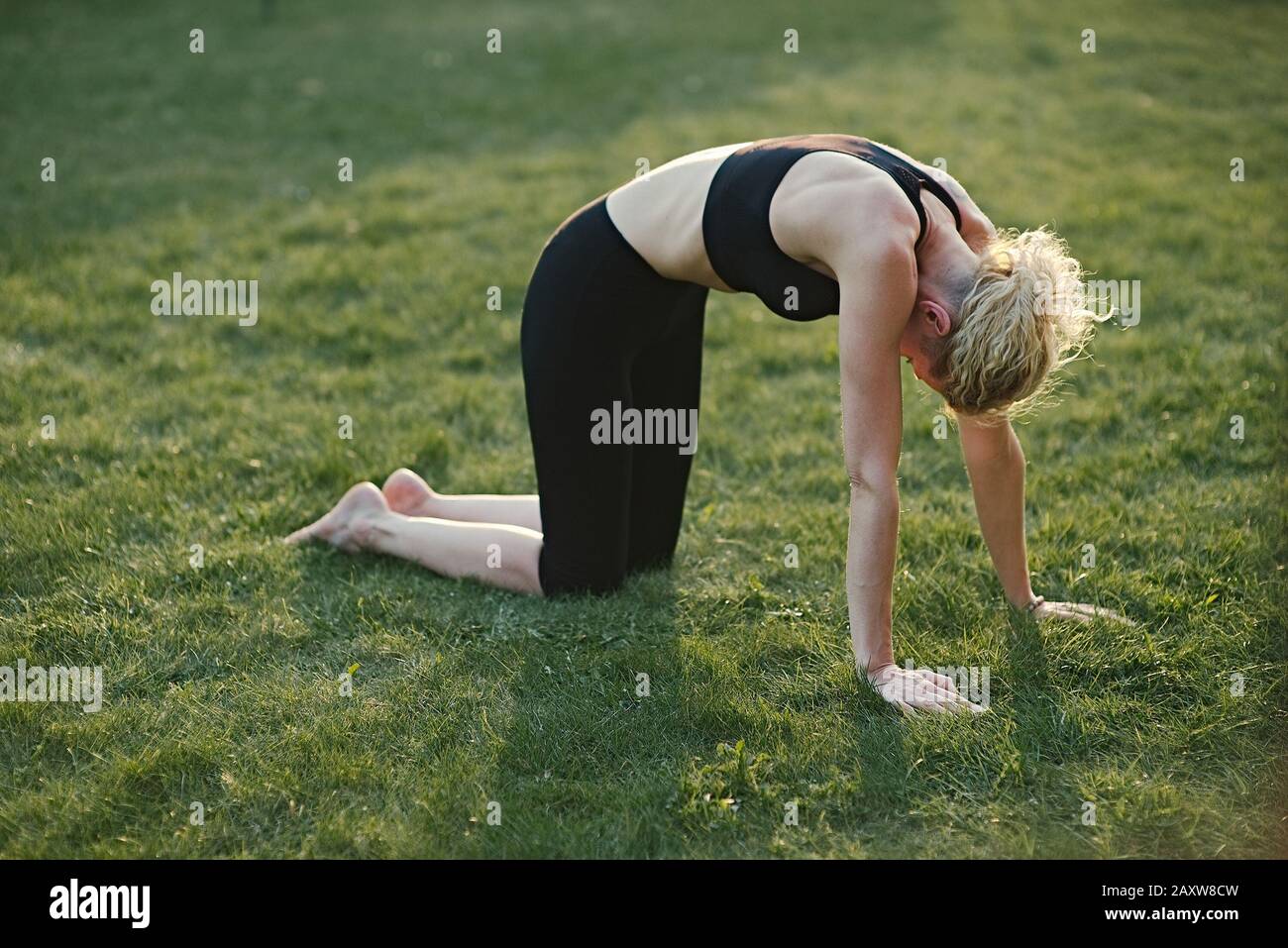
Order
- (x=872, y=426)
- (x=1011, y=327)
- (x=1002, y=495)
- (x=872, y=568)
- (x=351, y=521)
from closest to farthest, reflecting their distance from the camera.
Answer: (x=1011, y=327), (x=872, y=426), (x=872, y=568), (x=1002, y=495), (x=351, y=521)

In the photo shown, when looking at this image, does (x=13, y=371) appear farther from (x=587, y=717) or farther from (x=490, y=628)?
(x=587, y=717)

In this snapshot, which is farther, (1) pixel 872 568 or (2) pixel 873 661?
(2) pixel 873 661

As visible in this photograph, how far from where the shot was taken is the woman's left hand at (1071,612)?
140 inches

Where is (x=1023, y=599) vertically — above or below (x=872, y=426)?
below

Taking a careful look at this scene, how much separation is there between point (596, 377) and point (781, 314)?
0.71 metres

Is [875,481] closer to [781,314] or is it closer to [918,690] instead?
[781,314]

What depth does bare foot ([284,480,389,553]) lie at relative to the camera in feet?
13.4

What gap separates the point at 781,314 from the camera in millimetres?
3109


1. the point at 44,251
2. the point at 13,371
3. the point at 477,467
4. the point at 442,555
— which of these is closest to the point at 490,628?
the point at 442,555

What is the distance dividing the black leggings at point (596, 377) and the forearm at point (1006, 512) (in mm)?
980

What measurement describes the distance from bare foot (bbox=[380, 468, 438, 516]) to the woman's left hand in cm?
212

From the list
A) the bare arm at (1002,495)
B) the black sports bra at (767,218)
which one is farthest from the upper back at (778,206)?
the bare arm at (1002,495)

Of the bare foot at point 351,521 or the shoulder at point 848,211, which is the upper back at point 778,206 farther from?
the bare foot at point 351,521

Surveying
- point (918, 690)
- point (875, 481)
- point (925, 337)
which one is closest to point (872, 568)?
point (875, 481)
